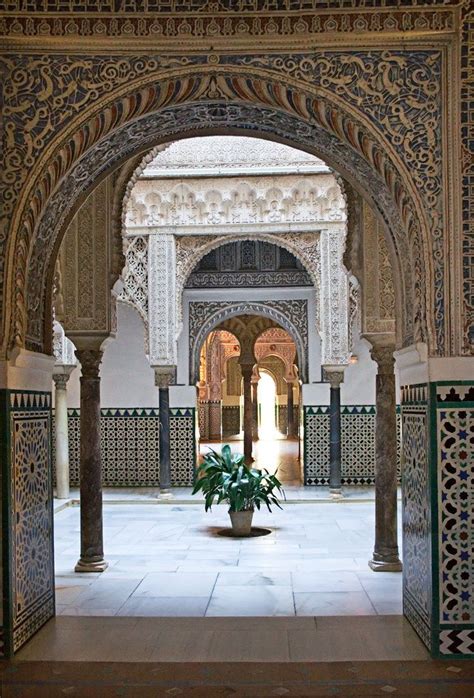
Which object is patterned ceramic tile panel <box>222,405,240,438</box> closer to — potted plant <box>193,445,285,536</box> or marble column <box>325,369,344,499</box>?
marble column <box>325,369,344,499</box>

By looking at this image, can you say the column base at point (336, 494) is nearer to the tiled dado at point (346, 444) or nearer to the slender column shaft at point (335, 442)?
the slender column shaft at point (335, 442)

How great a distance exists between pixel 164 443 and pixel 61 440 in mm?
1343

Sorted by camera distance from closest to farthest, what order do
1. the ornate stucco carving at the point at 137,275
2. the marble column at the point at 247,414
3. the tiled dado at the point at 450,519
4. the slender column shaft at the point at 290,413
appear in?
1. the tiled dado at the point at 450,519
2. the ornate stucco carving at the point at 137,275
3. the marble column at the point at 247,414
4. the slender column shaft at the point at 290,413

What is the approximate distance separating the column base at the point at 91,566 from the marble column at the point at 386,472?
1.92 m

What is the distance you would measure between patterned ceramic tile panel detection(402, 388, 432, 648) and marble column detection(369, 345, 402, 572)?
151 centimetres

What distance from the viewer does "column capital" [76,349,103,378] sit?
636cm

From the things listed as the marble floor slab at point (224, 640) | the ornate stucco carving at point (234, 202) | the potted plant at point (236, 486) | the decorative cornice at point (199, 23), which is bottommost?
the marble floor slab at point (224, 640)

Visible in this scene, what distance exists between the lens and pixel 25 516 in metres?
4.09

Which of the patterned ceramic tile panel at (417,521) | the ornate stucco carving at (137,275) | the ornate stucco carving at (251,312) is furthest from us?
the ornate stucco carving at (251,312)

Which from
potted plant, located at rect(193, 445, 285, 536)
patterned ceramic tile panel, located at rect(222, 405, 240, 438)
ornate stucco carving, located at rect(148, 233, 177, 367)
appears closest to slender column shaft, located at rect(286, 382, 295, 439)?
patterned ceramic tile panel, located at rect(222, 405, 240, 438)

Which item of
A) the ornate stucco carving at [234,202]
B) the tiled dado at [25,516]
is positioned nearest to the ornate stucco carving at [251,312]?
the ornate stucco carving at [234,202]

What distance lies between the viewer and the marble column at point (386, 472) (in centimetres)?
601

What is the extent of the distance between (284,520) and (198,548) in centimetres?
193

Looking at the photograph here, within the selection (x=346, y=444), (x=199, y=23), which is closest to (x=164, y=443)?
(x=346, y=444)
